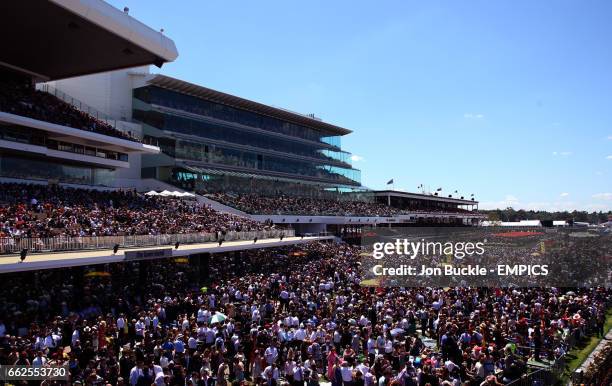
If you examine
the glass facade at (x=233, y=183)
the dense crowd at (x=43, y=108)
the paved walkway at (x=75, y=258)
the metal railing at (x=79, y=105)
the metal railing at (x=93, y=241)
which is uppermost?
the metal railing at (x=79, y=105)

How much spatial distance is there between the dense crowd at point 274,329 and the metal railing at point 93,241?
1382 mm

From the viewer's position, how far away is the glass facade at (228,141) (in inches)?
1959

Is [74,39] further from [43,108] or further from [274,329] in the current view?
[274,329]

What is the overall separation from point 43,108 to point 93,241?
48.0ft

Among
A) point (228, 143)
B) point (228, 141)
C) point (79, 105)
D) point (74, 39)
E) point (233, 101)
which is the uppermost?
point (233, 101)

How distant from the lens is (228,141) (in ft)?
187

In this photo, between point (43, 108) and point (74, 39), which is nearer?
point (74, 39)

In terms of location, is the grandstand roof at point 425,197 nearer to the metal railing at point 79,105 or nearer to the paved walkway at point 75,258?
the metal railing at point 79,105

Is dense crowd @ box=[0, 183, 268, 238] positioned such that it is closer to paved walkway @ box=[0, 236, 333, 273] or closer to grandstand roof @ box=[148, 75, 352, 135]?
paved walkway @ box=[0, 236, 333, 273]

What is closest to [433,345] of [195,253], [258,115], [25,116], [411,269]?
[411,269]

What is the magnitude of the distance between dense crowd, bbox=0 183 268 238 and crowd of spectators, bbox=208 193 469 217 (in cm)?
1064

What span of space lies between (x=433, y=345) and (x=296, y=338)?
5.23 metres

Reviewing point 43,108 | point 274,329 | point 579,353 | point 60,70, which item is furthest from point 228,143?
point 579,353

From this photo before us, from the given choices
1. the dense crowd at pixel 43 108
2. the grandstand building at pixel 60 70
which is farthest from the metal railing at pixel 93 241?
the dense crowd at pixel 43 108
